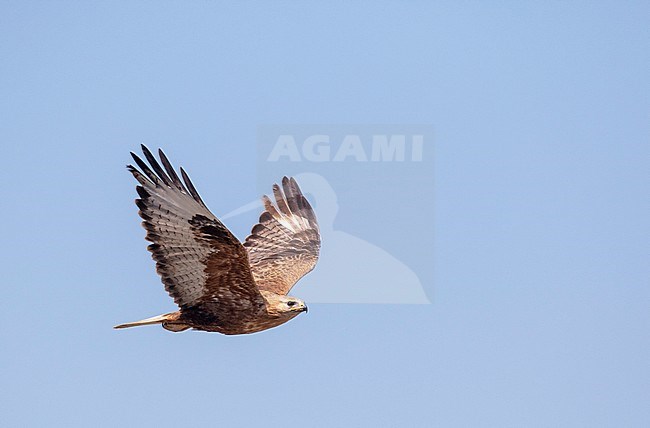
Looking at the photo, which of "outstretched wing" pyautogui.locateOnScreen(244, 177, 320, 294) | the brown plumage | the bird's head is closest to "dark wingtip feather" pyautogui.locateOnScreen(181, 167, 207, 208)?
the brown plumage

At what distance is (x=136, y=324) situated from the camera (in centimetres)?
745

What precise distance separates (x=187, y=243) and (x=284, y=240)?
2.48m

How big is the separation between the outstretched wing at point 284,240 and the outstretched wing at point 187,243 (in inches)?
46.6

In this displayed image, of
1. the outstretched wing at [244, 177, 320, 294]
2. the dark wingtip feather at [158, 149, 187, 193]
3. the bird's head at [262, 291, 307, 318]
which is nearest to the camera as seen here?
the dark wingtip feather at [158, 149, 187, 193]

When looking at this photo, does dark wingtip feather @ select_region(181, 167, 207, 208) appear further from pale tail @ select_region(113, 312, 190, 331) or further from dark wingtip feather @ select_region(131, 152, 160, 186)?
pale tail @ select_region(113, 312, 190, 331)

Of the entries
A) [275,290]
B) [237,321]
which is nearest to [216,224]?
[237,321]

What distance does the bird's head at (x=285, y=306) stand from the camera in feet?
24.9

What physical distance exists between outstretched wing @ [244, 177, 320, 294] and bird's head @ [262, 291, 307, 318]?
102cm

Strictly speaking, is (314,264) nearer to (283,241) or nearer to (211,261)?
(283,241)

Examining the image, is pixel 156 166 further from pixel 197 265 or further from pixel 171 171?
pixel 197 265

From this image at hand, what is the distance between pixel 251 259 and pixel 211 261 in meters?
1.99

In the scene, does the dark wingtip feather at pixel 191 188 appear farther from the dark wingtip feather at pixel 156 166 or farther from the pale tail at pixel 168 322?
the pale tail at pixel 168 322

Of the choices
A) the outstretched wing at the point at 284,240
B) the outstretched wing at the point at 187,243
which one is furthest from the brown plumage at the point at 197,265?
the outstretched wing at the point at 284,240

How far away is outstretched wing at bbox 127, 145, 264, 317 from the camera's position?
7.27 metres
